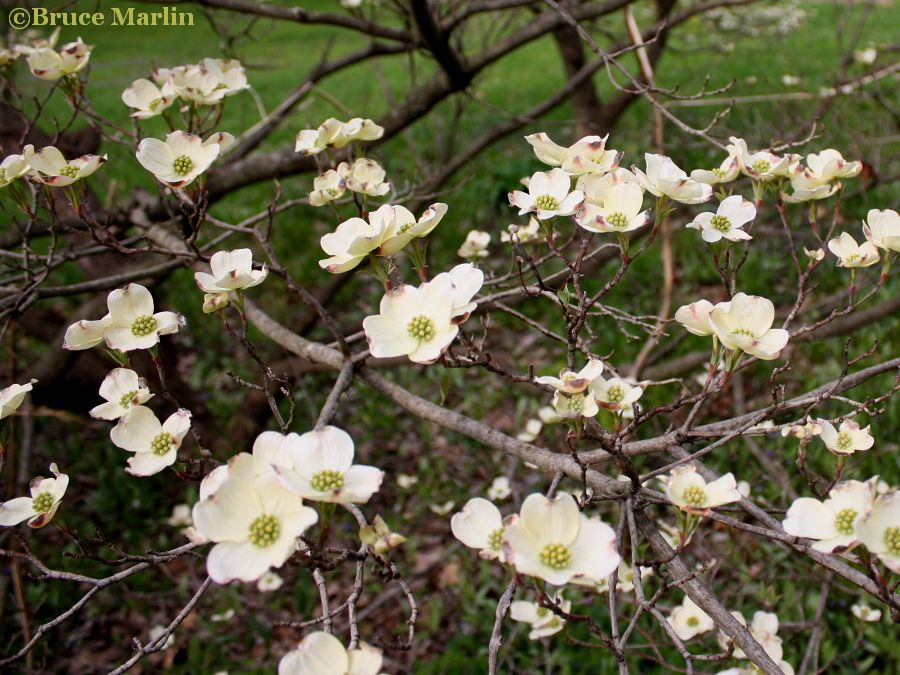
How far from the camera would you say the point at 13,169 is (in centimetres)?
122

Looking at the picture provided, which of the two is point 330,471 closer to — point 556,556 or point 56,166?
point 556,556

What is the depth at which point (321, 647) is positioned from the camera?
29.4 inches

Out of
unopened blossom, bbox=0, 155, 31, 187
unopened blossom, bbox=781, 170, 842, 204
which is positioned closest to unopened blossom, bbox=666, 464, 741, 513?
unopened blossom, bbox=781, 170, 842, 204

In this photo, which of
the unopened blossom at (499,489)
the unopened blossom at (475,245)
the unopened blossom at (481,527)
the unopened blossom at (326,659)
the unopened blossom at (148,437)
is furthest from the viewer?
the unopened blossom at (499,489)

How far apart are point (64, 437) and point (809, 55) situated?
10.7 m

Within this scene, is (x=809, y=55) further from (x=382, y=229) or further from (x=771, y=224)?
(x=382, y=229)

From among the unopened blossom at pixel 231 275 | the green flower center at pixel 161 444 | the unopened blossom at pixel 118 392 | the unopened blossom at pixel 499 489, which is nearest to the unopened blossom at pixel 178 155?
the unopened blossom at pixel 231 275

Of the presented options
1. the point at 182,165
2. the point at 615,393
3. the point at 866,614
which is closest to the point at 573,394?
the point at 615,393

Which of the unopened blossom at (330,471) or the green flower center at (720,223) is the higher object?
the green flower center at (720,223)

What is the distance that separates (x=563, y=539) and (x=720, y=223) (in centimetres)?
65

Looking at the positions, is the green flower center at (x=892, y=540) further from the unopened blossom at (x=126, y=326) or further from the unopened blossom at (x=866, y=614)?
the unopened blossom at (x=866, y=614)

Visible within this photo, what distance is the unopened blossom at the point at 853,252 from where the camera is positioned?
117cm

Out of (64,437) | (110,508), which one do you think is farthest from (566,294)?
(64,437)

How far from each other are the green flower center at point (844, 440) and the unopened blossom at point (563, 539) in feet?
1.63
